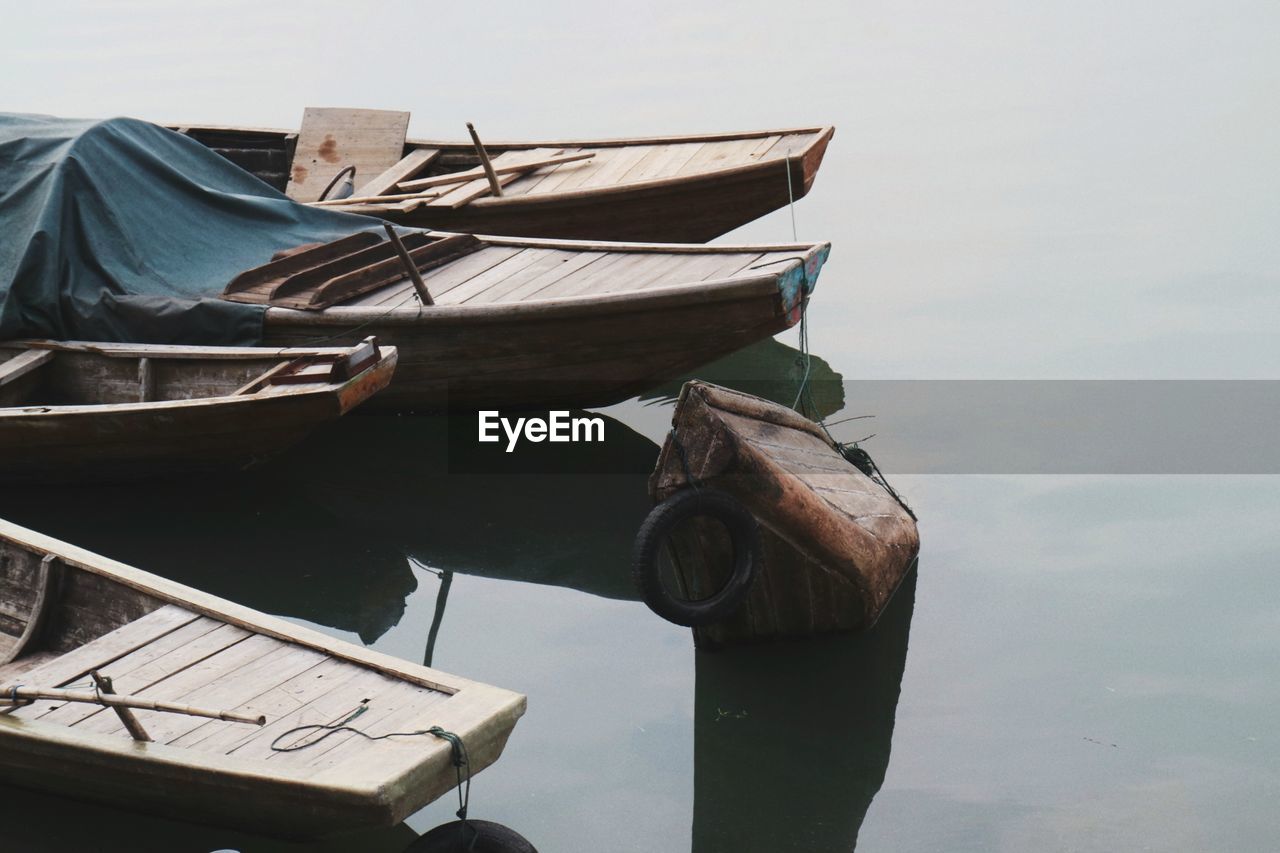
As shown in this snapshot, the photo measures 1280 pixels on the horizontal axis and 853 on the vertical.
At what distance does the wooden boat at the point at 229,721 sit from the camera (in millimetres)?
3975

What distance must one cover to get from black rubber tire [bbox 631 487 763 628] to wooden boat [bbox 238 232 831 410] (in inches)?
70.3

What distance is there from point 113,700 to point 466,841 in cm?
103

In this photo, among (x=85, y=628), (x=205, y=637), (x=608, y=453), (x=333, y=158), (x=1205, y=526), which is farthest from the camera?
(x=333, y=158)

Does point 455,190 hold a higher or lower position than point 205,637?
higher

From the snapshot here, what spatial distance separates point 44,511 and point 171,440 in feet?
3.22

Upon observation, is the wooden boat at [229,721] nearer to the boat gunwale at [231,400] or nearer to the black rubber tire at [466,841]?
the black rubber tire at [466,841]

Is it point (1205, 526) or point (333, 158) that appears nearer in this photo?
point (1205, 526)

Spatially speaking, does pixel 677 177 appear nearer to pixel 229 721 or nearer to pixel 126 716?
pixel 229 721

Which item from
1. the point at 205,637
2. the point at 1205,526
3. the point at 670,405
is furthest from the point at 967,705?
the point at 670,405

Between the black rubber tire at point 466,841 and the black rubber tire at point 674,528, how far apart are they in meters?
1.38

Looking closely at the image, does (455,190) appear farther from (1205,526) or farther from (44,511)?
(1205,526)

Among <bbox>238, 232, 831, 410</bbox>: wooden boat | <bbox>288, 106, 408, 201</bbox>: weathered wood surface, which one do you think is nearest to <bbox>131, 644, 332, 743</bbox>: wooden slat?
<bbox>238, 232, 831, 410</bbox>: wooden boat

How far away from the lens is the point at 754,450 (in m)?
5.52

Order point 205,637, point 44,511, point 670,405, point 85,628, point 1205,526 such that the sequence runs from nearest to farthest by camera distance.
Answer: point 205,637 → point 85,628 → point 1205,526 → point 44,511 → point 670,405
